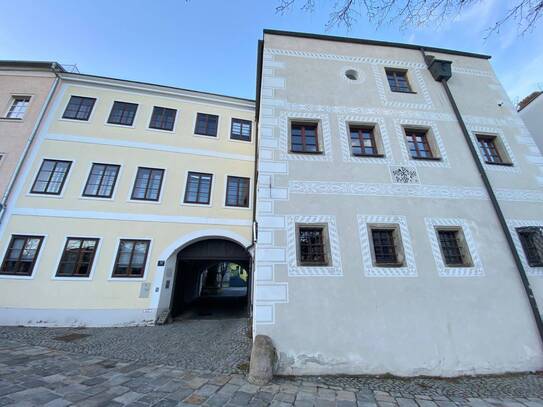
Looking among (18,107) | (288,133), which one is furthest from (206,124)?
(18,107)

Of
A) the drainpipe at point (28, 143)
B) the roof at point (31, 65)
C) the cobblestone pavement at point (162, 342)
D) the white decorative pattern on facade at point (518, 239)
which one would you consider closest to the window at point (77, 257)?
the cobblestone pavement at point (162, 342)

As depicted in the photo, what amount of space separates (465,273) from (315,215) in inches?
160

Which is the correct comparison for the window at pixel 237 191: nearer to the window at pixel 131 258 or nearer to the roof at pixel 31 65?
the window at pixel 131 258

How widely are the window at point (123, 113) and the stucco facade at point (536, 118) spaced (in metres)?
19.0

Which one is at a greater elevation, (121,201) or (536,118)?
(536,118)

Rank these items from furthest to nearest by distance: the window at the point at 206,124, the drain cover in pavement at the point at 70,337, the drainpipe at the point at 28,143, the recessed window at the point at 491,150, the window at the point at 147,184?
the window at the point at 206,124
the window at the point at 147,184
the drainpipe at the point at 28,143
the recessed window at the point at 491,150
the drain cover in pavement at the point at 70,337

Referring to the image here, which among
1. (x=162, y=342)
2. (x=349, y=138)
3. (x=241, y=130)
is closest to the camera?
(x=162, y=342)

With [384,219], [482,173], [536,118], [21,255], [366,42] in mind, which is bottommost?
[21,255]

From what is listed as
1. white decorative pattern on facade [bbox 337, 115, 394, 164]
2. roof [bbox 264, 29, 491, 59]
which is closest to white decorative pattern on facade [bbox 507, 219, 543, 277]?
white decorative pattern on facade [bbox 337, 115, 394, 164]

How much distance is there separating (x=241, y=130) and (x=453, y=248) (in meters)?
10.5

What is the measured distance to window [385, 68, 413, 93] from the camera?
8070mm

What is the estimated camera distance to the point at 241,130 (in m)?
12.0

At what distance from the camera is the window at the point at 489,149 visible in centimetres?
726

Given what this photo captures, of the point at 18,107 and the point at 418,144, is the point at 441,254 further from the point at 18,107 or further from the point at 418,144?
the point at 18,107
